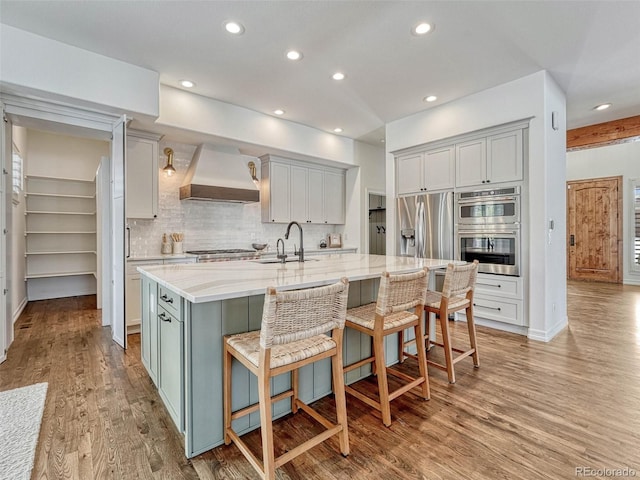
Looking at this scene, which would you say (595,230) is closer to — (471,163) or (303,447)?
(471,163)

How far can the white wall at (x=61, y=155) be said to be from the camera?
17.6ft

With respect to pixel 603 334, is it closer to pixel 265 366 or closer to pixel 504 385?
pixel 504 385

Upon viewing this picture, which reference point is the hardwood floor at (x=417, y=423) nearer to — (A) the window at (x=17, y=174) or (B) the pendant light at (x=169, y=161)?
(A) the window at (x=17, y=174)

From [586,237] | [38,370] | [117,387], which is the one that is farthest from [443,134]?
[586,237]

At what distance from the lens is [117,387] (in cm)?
244

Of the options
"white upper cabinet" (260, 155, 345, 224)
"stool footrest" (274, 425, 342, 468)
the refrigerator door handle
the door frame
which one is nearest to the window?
the door frame

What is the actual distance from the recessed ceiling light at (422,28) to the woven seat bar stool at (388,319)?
209 cm

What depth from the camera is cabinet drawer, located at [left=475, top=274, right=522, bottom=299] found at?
12.1ft

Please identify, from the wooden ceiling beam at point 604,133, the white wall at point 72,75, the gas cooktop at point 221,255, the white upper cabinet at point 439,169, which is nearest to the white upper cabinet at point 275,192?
the gas cooktop at point 221,255

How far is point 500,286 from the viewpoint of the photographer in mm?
3830

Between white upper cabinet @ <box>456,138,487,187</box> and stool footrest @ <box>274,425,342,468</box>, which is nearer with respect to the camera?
stool footrest @ <box>274,425,342,468</box>

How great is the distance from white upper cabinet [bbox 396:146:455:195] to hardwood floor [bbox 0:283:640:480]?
7.32 feet

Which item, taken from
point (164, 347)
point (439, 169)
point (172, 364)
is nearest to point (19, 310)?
point (164, 347)

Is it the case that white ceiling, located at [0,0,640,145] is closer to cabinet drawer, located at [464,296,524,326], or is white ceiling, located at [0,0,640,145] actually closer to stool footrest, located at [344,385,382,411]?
cabinet drawer, located at [464,296,524,326]
